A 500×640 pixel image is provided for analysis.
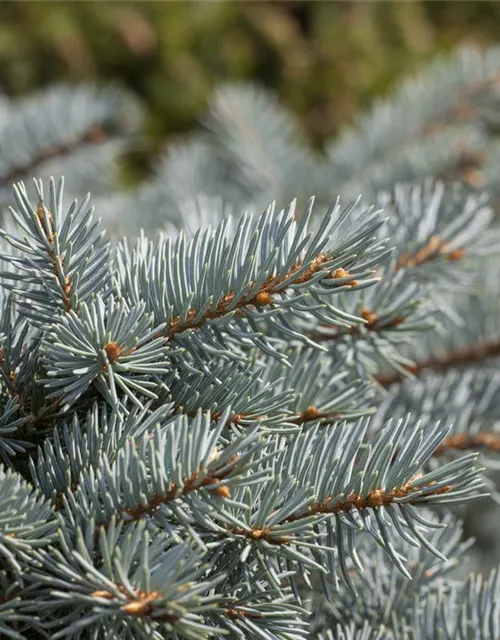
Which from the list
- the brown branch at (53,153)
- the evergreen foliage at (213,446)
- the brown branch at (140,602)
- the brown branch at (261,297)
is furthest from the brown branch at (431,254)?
the brown branch at (53,153)

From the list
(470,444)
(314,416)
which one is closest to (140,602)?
(314,416)

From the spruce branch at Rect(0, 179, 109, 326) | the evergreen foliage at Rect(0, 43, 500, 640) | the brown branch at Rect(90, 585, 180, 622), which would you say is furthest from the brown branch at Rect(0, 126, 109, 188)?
the brown branch at Rect(90, 585, 180, 622)

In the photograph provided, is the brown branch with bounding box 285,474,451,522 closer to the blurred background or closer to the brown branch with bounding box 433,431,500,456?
the brown branch with bounding box 433,431,500,456

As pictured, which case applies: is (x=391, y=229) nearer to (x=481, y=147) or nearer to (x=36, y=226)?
(x=36, y=226)

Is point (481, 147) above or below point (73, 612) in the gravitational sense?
above

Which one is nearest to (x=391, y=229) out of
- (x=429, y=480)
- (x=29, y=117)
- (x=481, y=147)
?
(x=429, y=480)

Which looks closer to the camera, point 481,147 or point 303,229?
point 303,229

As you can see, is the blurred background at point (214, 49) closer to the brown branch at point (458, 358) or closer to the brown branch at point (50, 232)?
the brown branch at point (458, 358)
